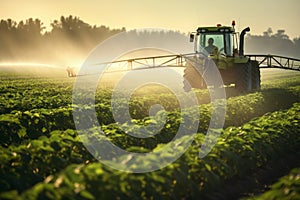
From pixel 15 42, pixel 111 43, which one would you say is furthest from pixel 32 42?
pixel 111 43

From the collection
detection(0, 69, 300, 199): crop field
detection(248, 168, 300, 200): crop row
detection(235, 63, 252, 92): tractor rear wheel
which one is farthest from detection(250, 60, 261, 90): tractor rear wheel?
detection(248, 168, 300, 200): crop row

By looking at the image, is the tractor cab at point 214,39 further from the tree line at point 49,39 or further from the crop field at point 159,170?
the tree line at point 49,39

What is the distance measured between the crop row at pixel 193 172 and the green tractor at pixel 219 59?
33.7 feet

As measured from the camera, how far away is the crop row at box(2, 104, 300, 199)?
5.30 metres

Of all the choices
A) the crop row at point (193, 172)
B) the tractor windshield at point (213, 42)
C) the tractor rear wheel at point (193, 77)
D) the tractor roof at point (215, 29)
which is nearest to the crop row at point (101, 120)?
the crop row at point (193, 172)

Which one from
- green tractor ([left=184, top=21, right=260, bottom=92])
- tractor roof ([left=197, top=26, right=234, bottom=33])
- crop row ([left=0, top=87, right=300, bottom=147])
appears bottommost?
crop row ([left=0, top=87, right=300, bottom=147])

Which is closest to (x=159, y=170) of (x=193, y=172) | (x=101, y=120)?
(x=193, y=172)

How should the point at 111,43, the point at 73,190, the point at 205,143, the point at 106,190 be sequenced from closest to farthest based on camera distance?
the point at 73,190
the point at 106,190
the point at 205,143
the point at 111,43

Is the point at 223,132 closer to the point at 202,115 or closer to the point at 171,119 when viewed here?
the point at 171,119

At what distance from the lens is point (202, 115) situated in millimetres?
13430

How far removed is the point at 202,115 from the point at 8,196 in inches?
353

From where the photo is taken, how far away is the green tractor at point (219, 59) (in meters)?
22.7

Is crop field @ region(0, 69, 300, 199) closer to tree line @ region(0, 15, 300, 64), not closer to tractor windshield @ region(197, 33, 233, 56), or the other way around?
tractor windshield @ region(197, 33, 233, 56)

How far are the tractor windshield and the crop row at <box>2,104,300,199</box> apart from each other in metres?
10.8
